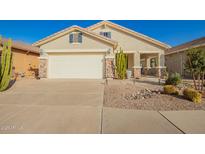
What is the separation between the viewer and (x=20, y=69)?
16.8 metres

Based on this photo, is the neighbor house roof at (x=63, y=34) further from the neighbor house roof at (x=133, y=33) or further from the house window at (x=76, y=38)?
the neighbor house roof at (x=133, y=33)

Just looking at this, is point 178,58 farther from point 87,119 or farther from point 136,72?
point 87,119

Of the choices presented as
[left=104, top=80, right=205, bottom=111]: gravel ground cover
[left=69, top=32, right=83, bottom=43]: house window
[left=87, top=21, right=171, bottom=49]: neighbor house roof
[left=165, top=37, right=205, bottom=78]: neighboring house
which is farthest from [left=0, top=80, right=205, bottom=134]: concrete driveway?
[left=165, top=37, right=205, bottom=78]: neighboring house

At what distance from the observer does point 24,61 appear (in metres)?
17.6

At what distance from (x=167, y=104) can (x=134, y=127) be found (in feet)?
9.74

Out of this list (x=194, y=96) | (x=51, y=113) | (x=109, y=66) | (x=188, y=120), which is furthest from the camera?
(x=109, y=66)

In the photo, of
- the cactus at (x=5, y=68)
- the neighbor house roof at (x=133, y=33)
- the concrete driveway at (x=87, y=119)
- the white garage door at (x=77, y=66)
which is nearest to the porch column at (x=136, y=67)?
the neighbor house roof at (x=133, y=33)

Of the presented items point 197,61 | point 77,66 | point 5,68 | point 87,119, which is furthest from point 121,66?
point 87,119

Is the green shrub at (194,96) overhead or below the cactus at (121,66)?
below

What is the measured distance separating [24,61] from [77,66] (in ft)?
25.7

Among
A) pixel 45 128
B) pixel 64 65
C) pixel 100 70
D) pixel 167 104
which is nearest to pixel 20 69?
pixel 64 65

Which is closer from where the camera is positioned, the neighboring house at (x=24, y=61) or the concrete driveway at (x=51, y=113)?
the concrete driveway at (x=51, y=113)

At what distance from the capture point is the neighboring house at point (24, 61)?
16141 mm

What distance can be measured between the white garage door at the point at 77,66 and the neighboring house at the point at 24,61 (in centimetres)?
477
